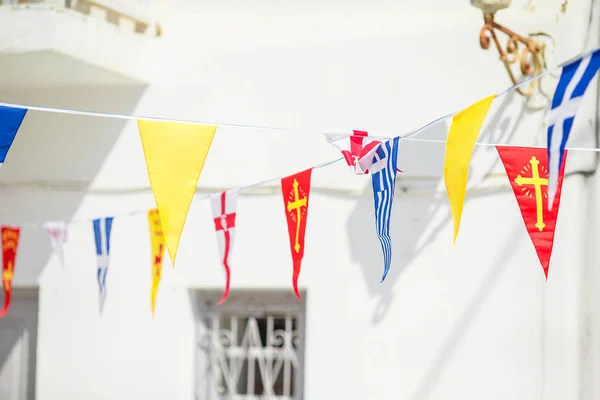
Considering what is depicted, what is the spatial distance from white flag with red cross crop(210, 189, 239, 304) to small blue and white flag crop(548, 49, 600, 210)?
260cm

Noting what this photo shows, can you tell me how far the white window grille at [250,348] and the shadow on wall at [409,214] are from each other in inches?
27.1

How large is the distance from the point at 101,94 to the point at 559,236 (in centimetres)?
336

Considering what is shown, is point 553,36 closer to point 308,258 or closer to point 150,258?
point 308,258

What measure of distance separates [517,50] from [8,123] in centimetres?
337

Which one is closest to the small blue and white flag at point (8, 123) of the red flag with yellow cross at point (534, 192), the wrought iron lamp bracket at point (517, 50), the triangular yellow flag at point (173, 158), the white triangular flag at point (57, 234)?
the triangular yellow flag at point (173, 158)

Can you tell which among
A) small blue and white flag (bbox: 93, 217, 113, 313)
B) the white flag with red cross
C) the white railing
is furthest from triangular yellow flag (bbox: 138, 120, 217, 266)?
the white railing

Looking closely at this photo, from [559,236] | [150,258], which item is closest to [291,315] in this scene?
[150,258]

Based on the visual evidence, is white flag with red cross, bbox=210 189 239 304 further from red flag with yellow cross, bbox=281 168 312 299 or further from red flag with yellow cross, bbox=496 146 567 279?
red flag with yellow cross, bbox=496 146 567 279

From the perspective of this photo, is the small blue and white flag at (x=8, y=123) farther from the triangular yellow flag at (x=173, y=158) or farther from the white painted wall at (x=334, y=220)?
the white painted wall at (x=334, y=220)

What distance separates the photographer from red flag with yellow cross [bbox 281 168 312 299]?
245 inches

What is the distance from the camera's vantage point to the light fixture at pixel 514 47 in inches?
267

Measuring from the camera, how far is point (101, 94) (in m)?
7.89

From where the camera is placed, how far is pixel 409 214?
7.31m

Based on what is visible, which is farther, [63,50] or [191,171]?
[63,50]
